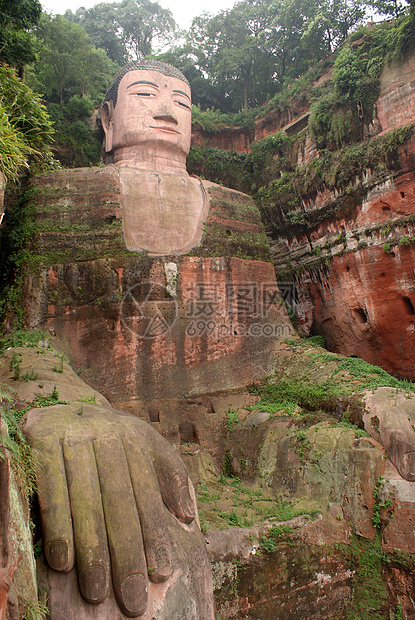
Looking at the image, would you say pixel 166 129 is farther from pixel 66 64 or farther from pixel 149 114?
pixel 66 64

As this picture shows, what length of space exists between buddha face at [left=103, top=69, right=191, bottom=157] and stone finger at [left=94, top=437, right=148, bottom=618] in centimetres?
1046

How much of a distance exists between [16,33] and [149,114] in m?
3.83

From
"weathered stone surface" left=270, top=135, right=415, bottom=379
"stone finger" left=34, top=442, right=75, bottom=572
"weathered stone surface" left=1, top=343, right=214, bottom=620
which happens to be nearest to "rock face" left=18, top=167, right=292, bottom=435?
"weathered stone surface" left=270, top=135, right=415, bottom=379

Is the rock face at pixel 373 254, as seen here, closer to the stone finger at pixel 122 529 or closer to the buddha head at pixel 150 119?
the buddha head at pixel 150 119

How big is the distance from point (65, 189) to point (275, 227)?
7546mm

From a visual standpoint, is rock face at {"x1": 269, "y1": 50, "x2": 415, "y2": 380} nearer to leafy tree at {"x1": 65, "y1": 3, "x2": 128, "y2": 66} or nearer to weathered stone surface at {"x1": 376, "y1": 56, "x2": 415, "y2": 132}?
weathered stone surface at {"x1": 376, "y1": 56, "x2": 415, "y2": 132}

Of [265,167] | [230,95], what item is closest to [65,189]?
[265,167]

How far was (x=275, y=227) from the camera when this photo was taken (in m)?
16.4

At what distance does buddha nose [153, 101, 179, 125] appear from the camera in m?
13.4

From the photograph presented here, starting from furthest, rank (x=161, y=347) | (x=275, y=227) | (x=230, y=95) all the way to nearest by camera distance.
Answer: (x=230, y=95) < (x=275, y=227) < (x=161, y=347)

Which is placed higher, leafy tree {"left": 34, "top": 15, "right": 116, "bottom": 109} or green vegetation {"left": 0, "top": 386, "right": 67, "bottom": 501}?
leafy tree {"left": 34, "top": 15, "right": 116, "bottom": 109}

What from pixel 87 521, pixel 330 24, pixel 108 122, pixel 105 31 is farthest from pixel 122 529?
pixel 105 31

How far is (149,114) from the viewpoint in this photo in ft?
44.3

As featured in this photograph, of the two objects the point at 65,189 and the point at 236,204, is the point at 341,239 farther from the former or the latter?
the point at 65,189
